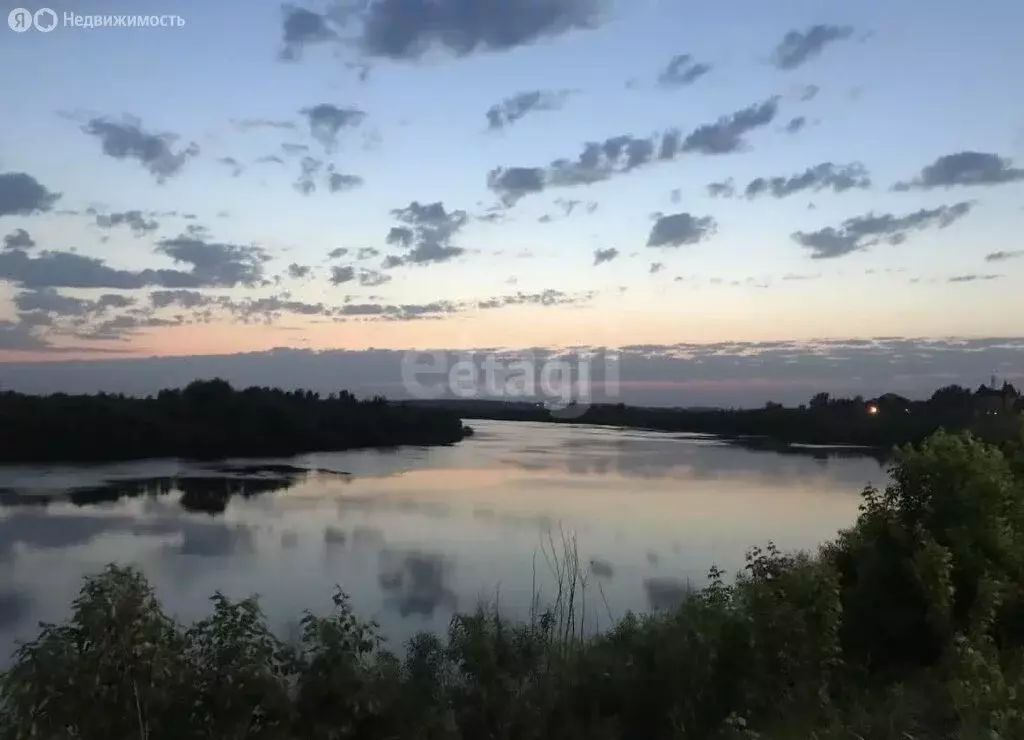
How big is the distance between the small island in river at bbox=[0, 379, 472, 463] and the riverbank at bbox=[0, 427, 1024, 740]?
27258 millimetres

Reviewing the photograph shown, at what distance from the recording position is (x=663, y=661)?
21.8 ft

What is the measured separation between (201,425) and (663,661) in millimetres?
34249

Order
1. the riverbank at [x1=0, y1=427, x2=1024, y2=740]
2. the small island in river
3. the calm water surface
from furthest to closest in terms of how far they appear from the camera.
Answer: the small island in river → the calm water surface → the riverbank at [x1=0, y1=427, x2=1024, y2=740]

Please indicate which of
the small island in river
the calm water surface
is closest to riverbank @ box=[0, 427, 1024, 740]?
the calm water surface

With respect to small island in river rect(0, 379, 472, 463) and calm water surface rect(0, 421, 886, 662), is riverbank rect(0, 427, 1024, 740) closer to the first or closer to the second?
calm water surface rect(0, 421, 886, 662)

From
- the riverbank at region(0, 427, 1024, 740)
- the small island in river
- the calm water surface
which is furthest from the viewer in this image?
the small island in river

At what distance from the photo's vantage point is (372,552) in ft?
50.5

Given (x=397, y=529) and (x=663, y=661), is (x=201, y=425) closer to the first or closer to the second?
(x=397, y=529)

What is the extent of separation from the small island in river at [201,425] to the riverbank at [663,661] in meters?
27.3

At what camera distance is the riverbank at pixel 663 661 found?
4.43m

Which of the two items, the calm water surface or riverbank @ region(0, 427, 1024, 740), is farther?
the calm water surface

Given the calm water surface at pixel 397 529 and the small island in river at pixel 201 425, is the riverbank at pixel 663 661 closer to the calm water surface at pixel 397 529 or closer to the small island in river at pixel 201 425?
the calm water surface at pixel 397 529

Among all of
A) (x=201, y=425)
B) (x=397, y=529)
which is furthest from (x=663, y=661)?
(x=201, y=425)

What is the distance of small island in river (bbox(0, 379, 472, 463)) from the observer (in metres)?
31.0
